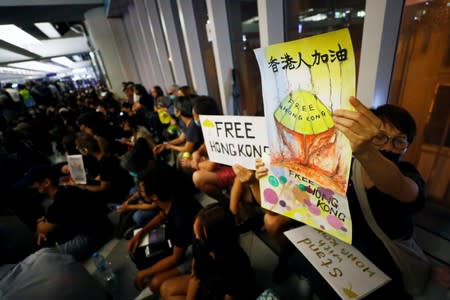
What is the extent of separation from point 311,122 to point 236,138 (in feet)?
1.65

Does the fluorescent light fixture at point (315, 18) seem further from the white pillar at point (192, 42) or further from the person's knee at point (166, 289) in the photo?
the person's knee at point (166, 289)

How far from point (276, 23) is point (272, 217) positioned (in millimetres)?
1594

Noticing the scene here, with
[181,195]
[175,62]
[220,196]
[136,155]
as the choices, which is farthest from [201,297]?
[175,62]

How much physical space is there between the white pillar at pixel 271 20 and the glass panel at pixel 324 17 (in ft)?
0.35

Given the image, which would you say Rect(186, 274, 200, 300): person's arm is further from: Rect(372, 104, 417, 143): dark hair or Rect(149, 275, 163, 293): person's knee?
Rect(372, 104, 417, 143): dark hair

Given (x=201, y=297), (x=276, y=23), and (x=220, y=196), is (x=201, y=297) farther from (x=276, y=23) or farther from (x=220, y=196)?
(x=276, y=23)

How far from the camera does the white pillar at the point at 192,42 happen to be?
9.83 feet

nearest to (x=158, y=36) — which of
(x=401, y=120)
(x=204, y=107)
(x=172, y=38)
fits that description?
(x=172, y=38)

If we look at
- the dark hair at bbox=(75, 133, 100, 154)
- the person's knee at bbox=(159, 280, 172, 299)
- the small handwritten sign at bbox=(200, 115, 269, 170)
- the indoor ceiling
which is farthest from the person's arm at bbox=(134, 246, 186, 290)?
the indoor ceiling

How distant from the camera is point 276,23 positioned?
187cm

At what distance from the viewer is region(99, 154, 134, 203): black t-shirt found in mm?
2438

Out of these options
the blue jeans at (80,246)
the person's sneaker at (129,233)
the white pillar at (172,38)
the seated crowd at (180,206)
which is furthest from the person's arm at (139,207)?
the white pillar at (172,38)

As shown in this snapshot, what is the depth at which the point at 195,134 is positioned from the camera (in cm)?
233

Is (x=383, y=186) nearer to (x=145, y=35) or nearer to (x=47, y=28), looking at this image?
(x=145, y=35)
